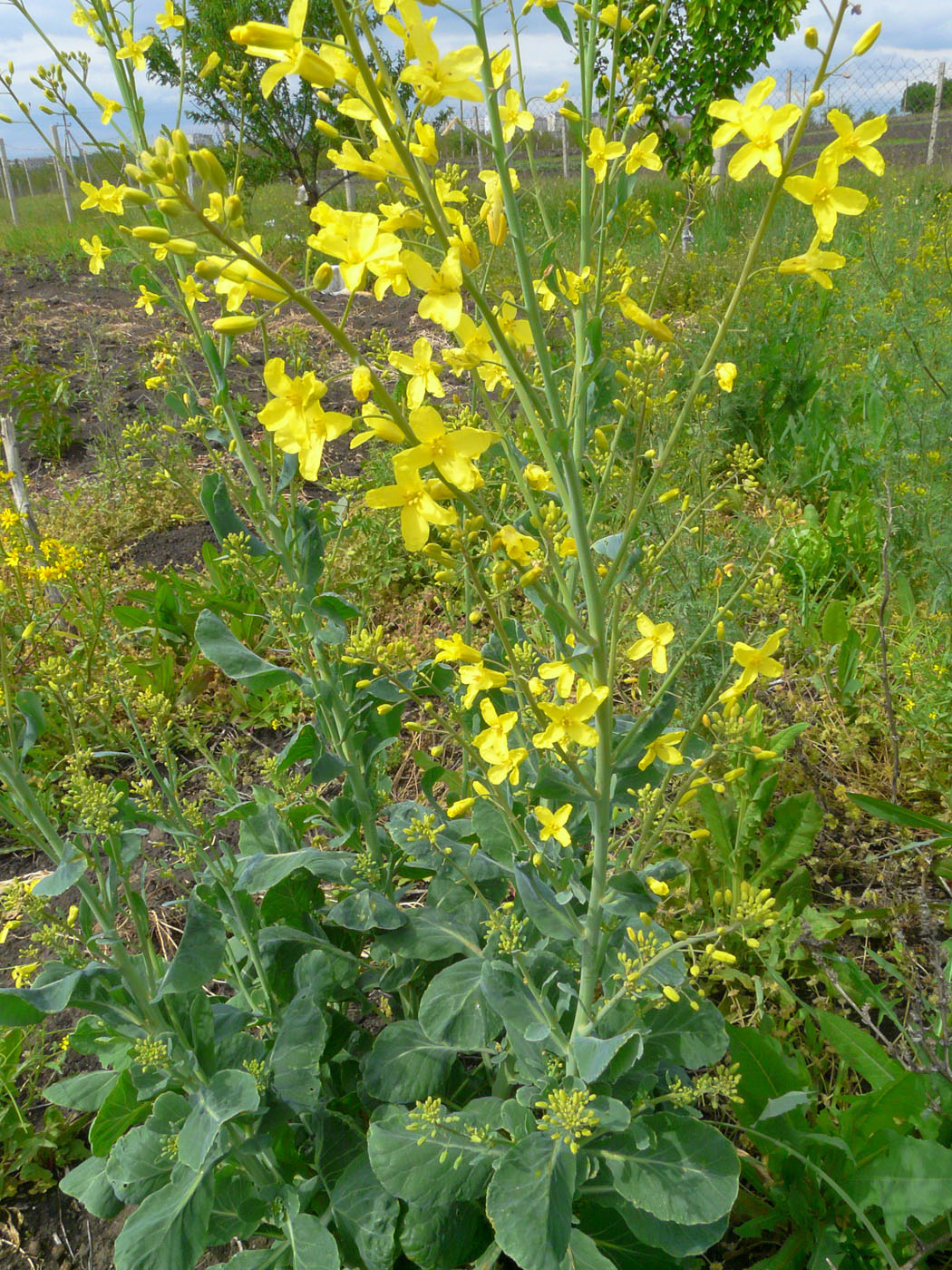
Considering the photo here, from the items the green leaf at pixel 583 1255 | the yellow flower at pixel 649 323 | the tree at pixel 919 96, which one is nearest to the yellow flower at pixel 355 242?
the yellow flower at pixel 649 323

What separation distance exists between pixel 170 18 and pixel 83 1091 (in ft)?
7.72

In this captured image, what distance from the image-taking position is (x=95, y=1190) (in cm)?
165

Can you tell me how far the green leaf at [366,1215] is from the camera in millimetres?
1535

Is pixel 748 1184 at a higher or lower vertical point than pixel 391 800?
lower

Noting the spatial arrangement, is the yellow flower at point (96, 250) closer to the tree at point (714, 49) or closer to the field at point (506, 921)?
the field at point (506, 921)

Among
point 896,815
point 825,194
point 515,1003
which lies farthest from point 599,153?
point 896,815

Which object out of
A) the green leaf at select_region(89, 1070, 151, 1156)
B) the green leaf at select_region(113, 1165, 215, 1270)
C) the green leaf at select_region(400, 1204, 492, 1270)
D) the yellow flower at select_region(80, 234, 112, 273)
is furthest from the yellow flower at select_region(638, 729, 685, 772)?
the yellow flower at select_region(80, 234, 112, 273)

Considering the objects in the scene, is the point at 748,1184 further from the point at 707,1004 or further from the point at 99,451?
the point at 99,451

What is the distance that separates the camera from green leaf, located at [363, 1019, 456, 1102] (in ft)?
5.25

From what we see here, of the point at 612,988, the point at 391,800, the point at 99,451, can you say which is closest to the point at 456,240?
the point at 612,988

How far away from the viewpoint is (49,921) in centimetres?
155

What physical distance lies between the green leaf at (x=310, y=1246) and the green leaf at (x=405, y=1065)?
0.23 metres

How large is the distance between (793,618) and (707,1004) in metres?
2.05

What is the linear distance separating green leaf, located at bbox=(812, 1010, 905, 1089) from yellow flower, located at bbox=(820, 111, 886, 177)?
1536mm
